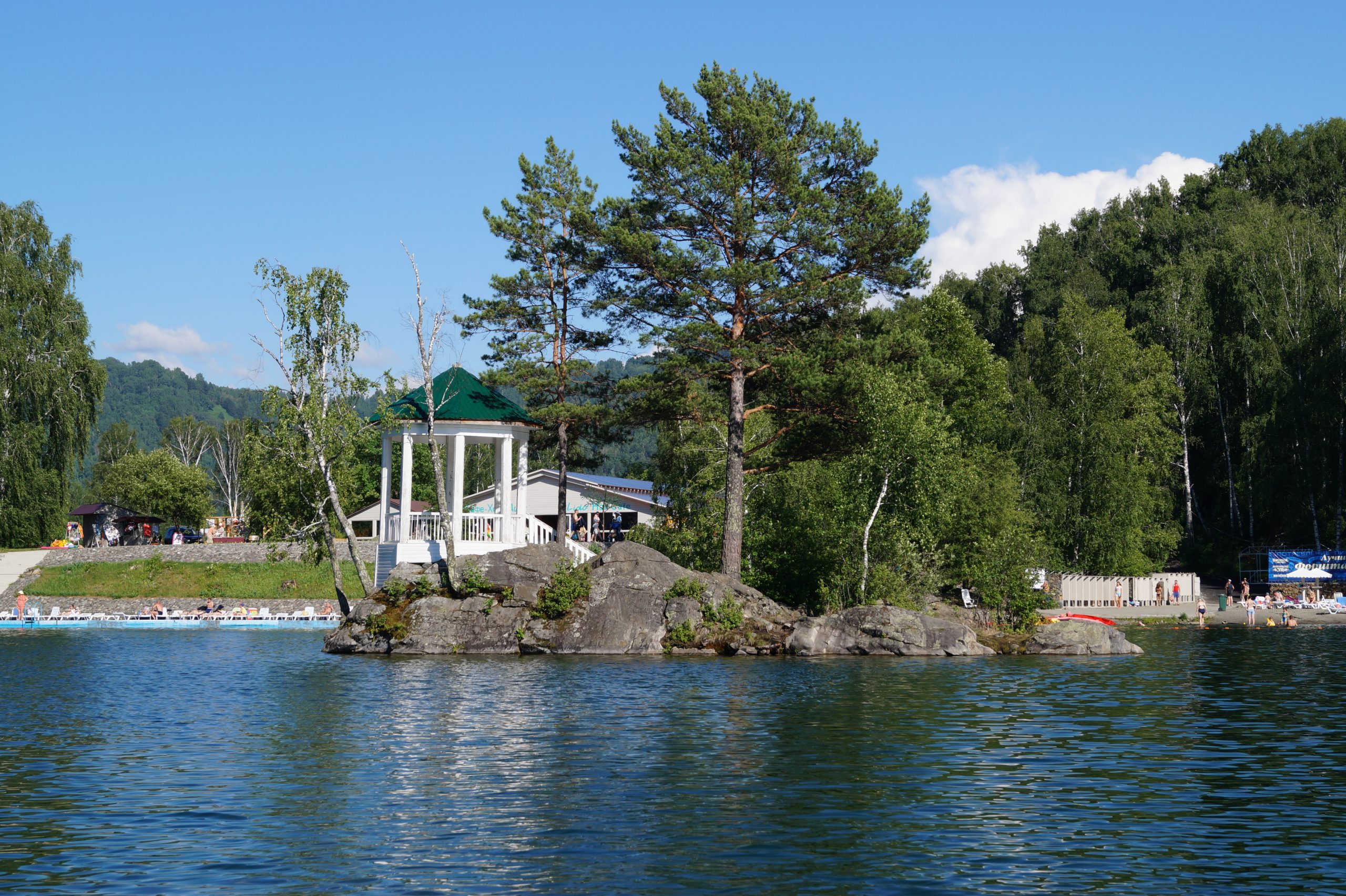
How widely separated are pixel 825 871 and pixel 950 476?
31.0 m

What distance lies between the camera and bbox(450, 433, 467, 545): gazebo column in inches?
1558

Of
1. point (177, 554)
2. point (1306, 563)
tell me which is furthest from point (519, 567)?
point (1306, 563)

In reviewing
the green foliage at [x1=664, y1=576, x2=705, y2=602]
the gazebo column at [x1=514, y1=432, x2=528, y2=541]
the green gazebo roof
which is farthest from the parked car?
the green foliage at [x1=664, y1=576, x2=705, y2=602]

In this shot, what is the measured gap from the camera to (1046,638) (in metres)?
39.7

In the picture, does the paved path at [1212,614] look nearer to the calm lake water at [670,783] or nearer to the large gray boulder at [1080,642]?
the large gray boulder at [1080,642]

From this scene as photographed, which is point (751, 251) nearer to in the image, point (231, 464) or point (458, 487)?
point (458, 487)

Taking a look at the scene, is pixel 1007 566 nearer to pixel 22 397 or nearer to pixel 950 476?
pixel 950 476

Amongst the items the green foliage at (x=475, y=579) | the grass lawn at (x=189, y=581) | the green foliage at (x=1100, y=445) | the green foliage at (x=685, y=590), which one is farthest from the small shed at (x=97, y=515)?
the green foliage at (x=1100, y=445)

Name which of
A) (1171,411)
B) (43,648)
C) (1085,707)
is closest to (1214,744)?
(1085,707)

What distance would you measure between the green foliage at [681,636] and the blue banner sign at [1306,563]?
130ft

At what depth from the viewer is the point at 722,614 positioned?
36812 millimetres

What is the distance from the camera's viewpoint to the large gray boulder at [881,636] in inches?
1438

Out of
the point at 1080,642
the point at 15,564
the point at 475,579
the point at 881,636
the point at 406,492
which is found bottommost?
the point at 1080,642

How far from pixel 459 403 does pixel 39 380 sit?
100 ft
